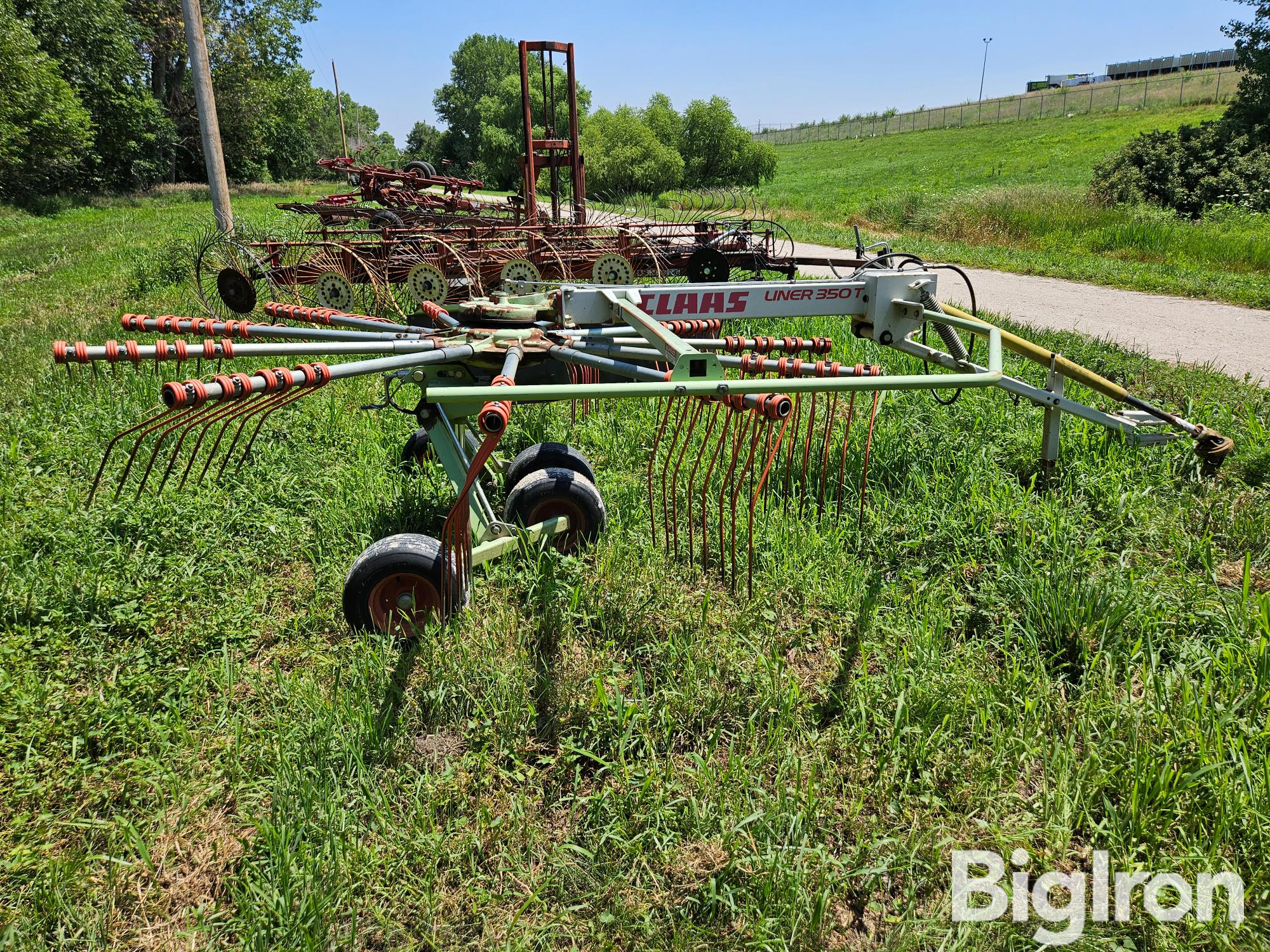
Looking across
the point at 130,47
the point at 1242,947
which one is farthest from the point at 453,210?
the point at 130,47

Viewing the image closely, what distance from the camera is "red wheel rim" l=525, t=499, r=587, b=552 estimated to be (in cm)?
381

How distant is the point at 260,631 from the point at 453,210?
1156 centimetres

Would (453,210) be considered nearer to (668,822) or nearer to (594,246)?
(594,246)

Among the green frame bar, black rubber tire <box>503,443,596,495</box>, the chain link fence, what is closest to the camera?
the green frame bar

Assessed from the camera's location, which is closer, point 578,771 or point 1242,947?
point 1242,947

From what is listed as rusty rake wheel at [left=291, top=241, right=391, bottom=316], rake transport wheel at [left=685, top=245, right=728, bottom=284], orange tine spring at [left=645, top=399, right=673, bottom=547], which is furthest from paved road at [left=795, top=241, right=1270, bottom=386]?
rusty rake wheel at [left=291, top=241, right=391, bottom=316]

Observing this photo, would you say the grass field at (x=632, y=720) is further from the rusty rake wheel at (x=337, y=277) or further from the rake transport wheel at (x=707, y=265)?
the rake transport wheel at (x=707, y=265)

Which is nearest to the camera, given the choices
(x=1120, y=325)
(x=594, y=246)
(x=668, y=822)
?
(x=668, y=822)

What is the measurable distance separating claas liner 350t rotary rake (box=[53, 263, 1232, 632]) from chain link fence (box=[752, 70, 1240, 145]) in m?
40.6

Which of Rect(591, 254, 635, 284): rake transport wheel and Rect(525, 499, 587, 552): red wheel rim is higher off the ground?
Rect(591, 254, 635, 284): rake transport wheel

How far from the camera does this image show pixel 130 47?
30.0 metres


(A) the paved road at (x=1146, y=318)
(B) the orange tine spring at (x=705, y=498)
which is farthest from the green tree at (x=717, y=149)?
(B) the orange tine spring at (x=705, y=498)

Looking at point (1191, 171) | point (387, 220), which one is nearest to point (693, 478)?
point (387, 220)

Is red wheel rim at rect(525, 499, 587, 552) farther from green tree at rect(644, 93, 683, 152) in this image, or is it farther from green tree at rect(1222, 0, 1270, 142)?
green tree at rect(644, 93, 683, 152)
